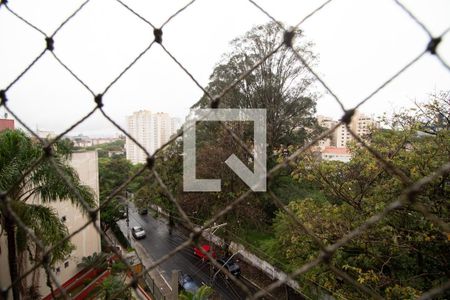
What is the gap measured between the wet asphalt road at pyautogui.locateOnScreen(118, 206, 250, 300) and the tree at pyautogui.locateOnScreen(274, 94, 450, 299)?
3.70 m

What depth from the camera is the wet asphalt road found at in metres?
7.90

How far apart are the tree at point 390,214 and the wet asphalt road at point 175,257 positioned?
146 inches

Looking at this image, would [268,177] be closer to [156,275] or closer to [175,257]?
[156,275]

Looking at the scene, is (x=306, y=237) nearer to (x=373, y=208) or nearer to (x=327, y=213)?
(x=327, y=213)

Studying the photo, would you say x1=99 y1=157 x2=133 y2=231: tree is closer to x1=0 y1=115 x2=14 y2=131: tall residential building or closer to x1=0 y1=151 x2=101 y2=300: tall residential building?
x1=0 y1=151 x2=101 y2=300: tall residential building

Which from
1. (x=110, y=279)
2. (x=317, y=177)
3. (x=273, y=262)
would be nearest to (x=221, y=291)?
(x=273, y=262)

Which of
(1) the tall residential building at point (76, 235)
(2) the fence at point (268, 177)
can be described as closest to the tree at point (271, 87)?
(1) the tall residential building at point (76, 235)

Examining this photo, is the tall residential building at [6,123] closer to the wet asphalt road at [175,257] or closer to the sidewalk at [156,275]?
the sidewalk at [156,275]

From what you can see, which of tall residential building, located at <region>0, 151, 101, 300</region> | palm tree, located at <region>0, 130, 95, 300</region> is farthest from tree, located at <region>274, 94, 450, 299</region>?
tall residential building, located at <region>0, 151, 101, 300</region>

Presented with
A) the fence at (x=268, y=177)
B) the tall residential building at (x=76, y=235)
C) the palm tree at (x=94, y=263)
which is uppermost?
the fence at (x=268, y=177)

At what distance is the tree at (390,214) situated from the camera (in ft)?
10.5

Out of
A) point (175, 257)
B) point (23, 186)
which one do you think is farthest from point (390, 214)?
point (175, 257)

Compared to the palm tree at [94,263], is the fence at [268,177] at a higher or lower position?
higher

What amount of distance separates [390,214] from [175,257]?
837cm
